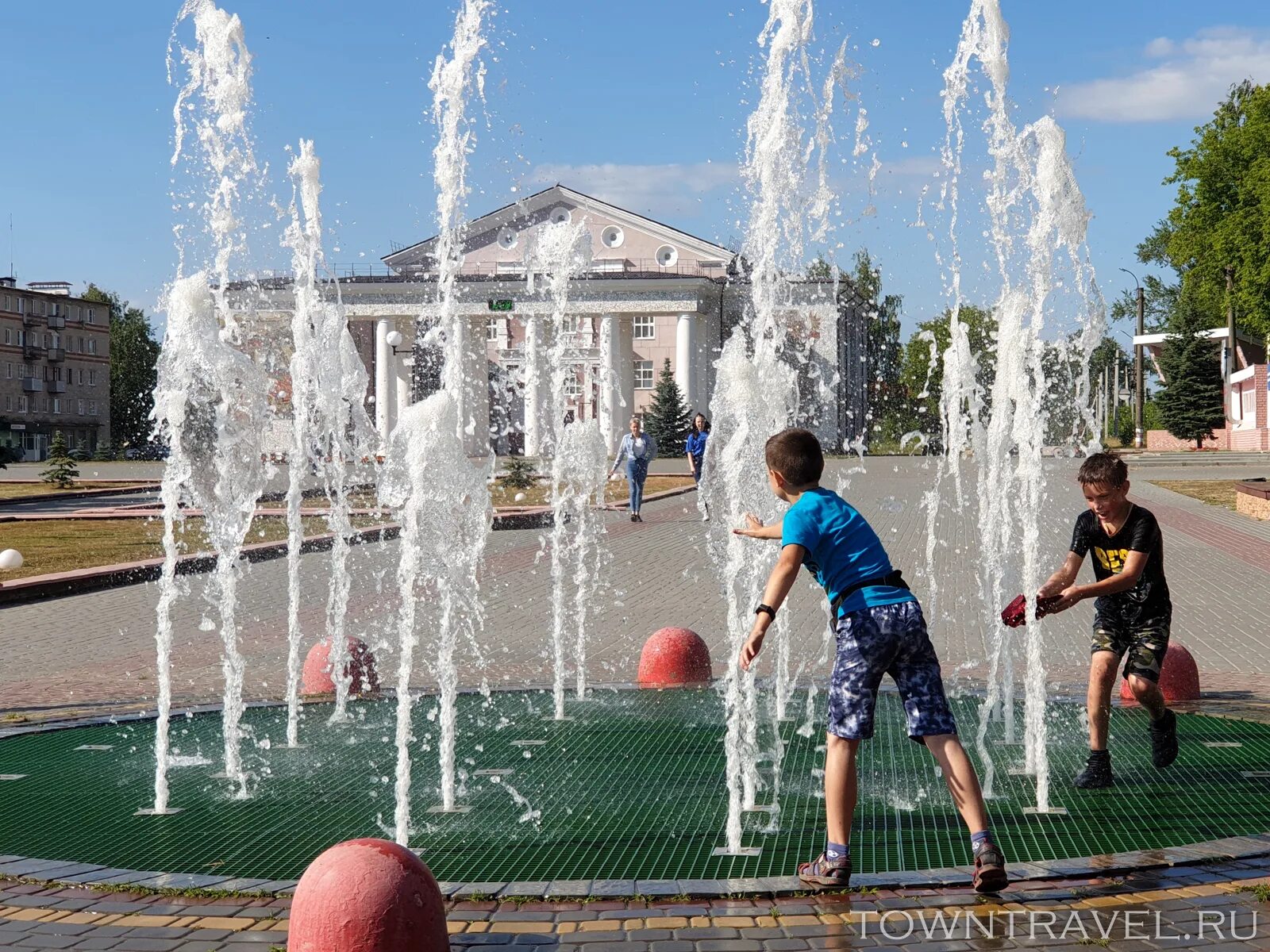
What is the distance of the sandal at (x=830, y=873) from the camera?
15.7 feet

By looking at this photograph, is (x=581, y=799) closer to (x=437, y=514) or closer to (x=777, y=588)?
(x=437, y=514)

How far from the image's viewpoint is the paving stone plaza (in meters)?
4.44

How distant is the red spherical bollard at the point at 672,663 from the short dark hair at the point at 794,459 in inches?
178

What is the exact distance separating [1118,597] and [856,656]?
6.59 feet

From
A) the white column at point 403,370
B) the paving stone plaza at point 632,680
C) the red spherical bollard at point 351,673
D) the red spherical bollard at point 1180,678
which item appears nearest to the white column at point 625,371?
the white column at point 403,370

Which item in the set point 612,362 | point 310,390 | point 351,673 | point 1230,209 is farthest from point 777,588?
point 612,362

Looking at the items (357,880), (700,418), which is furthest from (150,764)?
(700,418)

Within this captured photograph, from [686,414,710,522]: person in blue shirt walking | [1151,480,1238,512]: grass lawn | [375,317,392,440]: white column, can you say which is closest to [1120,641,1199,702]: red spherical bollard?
[686,414,710,522]: person in blue shirt walking

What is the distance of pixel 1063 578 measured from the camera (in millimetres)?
6047

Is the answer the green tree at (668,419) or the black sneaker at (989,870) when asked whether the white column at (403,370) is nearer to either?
the green tree at (668,419)

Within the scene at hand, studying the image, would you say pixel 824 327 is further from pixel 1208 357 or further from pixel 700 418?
pixel 700 418

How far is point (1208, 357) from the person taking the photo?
6662 centimetres

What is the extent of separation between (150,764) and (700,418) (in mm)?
19271

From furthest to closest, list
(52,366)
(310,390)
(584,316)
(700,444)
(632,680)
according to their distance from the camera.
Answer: (52,366)
(584,316)
(700,444)
(310,390)
(632,680)
